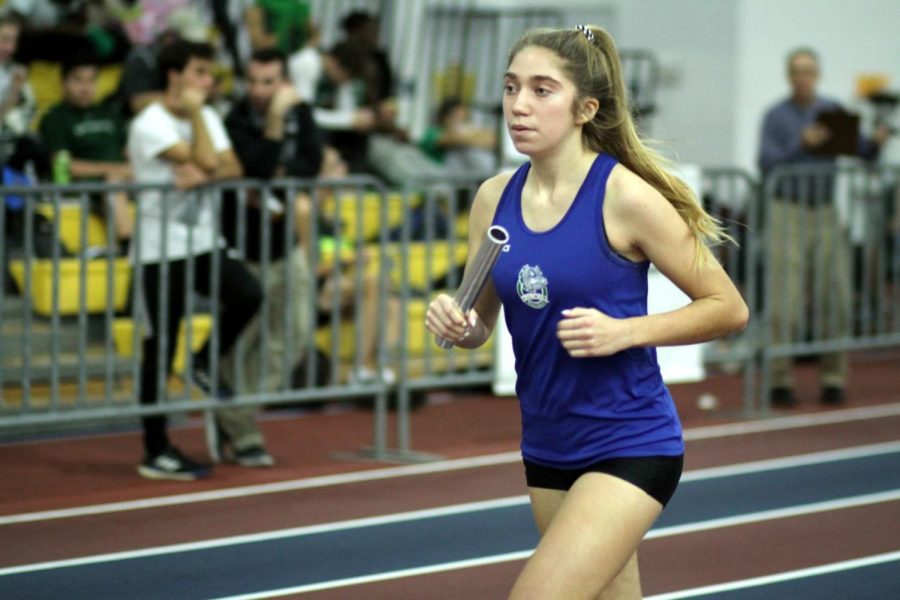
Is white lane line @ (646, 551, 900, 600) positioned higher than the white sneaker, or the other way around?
the white sneaker

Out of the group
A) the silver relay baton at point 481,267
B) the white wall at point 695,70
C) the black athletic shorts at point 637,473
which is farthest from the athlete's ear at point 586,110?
the white wall at point 695,70

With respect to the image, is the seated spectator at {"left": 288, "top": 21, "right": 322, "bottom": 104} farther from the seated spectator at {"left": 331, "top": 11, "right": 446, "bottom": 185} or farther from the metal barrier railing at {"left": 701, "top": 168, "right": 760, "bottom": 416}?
the metal barrier railing at {"left": 701, "top": 168, "right": 760, "bottom": 416}

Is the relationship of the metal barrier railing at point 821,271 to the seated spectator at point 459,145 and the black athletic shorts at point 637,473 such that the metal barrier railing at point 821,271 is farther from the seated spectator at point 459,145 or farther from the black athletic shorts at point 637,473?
the black athletic shorts at point 637,473

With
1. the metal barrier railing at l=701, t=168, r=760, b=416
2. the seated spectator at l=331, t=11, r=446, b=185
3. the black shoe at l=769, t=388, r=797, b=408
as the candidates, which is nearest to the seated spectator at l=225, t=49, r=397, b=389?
the metal barrier railing at l=701, t=168, r=760, b=416

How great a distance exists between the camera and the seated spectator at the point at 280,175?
29.7 ft

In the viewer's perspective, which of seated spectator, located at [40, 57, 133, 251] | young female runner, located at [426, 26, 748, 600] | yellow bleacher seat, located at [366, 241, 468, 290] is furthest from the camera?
seated spectator, located at [40, 57, 133, 251]

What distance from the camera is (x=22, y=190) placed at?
7871 mm

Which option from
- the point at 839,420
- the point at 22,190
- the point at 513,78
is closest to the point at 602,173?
the point at 513,78

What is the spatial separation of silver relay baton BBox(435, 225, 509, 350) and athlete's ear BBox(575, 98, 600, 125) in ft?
1.20

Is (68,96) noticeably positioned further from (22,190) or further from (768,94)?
(768,94)

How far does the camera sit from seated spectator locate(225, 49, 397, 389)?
9.06 metres

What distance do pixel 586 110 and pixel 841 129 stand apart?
7.93 m

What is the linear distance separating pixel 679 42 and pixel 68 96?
7.31m

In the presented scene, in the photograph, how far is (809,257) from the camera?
37.1 feet
